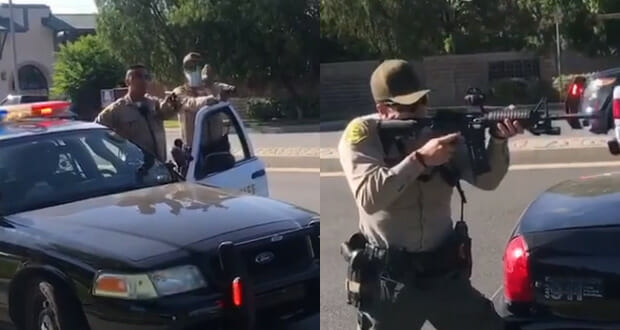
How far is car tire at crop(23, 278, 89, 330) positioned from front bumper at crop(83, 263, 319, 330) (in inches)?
4.8

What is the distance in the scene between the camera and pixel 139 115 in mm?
7973

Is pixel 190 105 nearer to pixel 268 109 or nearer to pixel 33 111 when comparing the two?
pixel 33 111

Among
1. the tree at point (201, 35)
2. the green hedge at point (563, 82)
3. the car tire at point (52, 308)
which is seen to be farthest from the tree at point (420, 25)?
the tree at point (201, 35)

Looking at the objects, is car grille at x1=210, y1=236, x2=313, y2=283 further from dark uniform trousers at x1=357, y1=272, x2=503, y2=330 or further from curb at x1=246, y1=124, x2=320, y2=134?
curb at x1=246, y1=124, x2=320, y2=134

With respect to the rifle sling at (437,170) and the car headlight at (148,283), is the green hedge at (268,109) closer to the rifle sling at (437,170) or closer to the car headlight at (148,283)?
the car headlight at (148,283)

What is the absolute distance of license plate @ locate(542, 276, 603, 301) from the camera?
4211mm

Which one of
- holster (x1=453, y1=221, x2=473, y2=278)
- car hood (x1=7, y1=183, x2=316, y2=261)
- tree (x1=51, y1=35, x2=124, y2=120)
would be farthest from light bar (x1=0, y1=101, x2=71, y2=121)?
tree (x1=51, y1=35, x2=124, y2=120)

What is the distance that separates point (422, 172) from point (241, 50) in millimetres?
27290

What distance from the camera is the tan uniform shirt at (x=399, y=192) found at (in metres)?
3.62

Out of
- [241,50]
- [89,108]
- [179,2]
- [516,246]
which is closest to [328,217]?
[516,246]

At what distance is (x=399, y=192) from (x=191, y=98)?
4617 millimetres

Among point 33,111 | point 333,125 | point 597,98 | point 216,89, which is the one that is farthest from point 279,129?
point 333,125

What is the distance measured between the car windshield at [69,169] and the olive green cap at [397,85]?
297 centimetres

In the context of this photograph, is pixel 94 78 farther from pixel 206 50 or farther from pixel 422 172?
pixel 422 172
